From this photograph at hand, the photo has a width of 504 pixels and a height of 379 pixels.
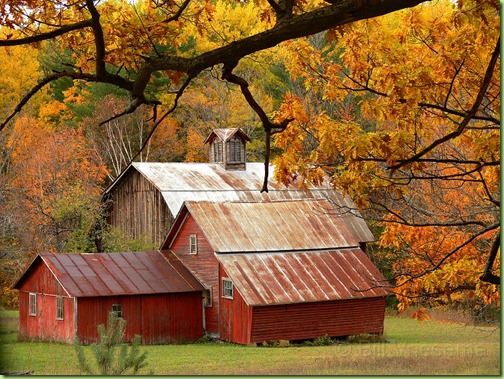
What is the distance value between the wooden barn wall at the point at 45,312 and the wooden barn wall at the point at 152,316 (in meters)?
0.44

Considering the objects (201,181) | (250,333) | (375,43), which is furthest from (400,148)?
(201,181)

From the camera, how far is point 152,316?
27.7m

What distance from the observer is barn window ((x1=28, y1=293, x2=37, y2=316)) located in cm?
2833

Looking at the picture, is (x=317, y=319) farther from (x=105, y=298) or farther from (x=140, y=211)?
(x=140, y=211)

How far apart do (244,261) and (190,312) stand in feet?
7.77

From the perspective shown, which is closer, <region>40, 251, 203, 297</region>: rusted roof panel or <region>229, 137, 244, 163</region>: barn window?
<region>40, 251, 203, 297</region>: rusted roof panel

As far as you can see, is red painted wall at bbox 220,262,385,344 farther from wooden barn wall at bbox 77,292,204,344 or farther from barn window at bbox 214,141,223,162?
barn window at bbox 214,141,223,162

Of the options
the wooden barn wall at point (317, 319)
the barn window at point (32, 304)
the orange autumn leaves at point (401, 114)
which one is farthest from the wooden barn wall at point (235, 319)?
the orange autumn leaves at point (401, 114)

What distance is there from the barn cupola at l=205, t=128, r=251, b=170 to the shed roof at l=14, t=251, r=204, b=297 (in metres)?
6.58

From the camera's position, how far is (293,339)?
26.5 m

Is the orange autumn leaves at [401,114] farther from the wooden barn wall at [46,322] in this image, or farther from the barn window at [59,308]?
the barn window at [59,308]

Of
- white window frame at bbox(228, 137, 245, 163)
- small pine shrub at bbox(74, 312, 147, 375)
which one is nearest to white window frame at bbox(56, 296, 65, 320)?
white window frame at bbox(228, 137, 245, 163)

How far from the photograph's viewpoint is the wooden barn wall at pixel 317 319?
26.0 m

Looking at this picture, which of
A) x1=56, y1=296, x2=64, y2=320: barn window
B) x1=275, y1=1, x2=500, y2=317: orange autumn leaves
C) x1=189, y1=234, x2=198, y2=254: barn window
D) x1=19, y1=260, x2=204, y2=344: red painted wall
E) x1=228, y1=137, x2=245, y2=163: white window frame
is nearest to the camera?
x1=275, y1=1, x2=500, y2=317: orange autumn leaves
